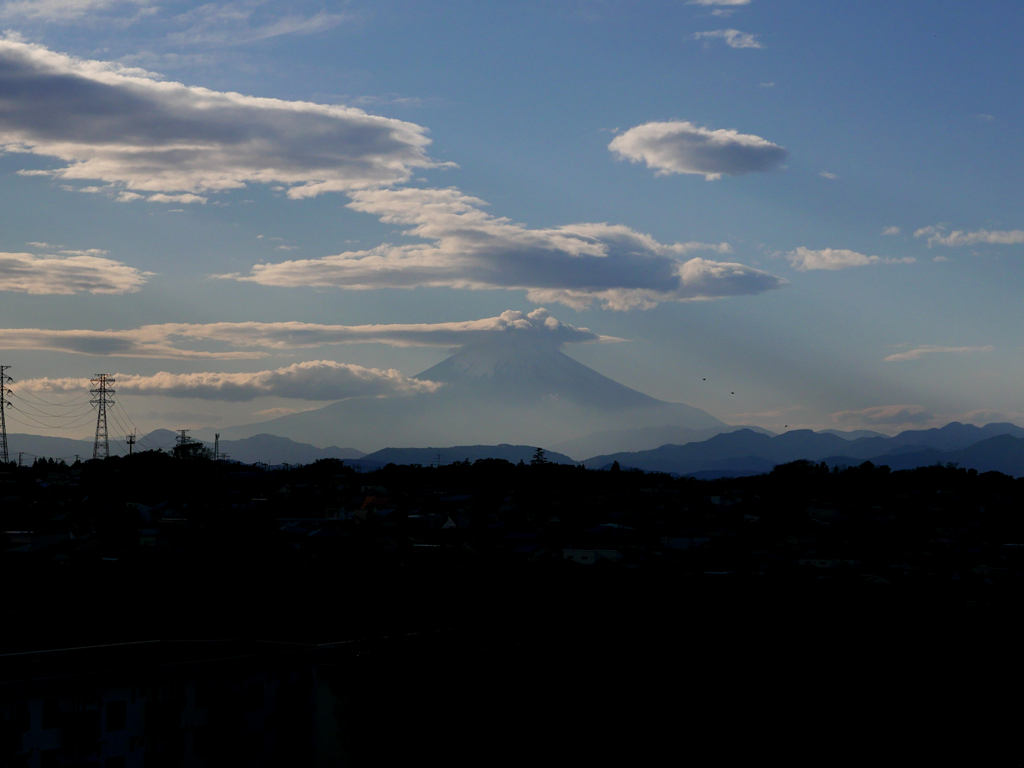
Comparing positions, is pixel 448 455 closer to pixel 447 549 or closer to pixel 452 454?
pixel 452 454

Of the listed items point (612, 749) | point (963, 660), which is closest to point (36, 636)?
point (612, 749)

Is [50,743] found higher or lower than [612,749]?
higher

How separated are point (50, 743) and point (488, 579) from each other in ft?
52.3

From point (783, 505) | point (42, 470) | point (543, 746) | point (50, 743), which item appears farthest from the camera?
point (42, 470)

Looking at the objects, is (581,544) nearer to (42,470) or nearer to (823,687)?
(823,687)

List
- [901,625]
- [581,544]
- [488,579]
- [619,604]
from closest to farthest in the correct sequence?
[901,625], [619,604], [488,579], [581,544]

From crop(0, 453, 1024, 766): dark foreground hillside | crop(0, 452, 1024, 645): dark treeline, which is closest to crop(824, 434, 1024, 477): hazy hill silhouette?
crop(0, 452, 1024, 645): dark treeline

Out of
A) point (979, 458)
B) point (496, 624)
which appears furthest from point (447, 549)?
point (979, 458)

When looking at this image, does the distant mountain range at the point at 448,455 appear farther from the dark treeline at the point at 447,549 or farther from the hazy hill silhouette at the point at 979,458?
the dark treeline at the point at 447,549

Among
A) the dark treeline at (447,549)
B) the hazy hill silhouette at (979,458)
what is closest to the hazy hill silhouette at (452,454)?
the hazy hill silhouette at (979,458)

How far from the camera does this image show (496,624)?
21.0 m

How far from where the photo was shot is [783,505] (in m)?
40.1

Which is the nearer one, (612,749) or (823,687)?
(612,749)

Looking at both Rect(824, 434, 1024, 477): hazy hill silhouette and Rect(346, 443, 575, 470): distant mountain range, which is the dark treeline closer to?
Rect(346, 443, 575, 470): distant mountain range
